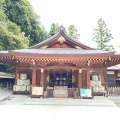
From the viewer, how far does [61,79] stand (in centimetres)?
1182

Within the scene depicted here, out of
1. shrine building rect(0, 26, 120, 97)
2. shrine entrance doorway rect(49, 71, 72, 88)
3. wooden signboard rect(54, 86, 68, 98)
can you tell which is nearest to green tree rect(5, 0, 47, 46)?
shrine building rect(0, 26, 120, 97)

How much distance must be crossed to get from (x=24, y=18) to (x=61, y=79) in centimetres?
1676

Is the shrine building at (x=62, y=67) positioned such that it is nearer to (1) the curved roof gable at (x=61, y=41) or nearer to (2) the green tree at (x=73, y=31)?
(1) the curved roof gable at (x=61, y=41)

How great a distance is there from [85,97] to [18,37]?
493 inches

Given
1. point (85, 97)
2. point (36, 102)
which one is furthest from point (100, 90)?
point (36, 102)

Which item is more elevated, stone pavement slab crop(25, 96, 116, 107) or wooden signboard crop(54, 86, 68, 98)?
wooden signboard crop(54, 86, 68, 98)

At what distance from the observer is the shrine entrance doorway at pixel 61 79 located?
38.7 feet

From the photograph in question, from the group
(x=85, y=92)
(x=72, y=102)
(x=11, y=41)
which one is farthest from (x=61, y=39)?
(x=11, y=41)

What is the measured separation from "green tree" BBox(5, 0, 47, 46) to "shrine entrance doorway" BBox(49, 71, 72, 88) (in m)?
16.2

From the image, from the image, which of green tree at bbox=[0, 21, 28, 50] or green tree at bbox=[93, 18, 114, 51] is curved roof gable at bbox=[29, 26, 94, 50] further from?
green tree at bbox=[93, 18, 114, 51]

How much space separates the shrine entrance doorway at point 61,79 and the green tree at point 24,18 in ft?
53.0

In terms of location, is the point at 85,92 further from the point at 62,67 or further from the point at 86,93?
the point at 62,67

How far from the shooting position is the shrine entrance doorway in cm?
1178

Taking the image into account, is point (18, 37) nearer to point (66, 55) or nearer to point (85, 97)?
point (66, 55)
